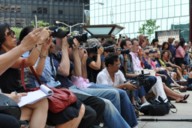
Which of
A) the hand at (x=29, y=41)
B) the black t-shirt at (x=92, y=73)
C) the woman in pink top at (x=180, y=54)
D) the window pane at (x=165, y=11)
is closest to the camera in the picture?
the hand at (x=29, y=41)

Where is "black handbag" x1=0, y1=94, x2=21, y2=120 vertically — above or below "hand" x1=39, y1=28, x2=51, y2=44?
below

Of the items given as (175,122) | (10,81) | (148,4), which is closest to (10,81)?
(10,81)

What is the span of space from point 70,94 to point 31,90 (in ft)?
1.34

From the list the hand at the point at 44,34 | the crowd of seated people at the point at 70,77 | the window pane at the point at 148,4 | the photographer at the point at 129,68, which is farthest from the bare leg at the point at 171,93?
the window pane at the point at 148,4

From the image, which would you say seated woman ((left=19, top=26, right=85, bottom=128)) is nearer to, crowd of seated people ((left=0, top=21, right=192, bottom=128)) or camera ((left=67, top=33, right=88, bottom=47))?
crowd of seated people ((left=0, top=21, right=192, bottom=128))

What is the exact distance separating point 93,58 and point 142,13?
65296mm

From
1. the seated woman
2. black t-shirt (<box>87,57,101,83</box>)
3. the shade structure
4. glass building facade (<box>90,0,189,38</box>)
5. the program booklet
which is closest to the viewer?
the program booklet

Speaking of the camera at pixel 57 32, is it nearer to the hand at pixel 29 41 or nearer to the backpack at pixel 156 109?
the hand at pixel 29 41

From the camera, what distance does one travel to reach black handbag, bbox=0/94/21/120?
3801 millimetres

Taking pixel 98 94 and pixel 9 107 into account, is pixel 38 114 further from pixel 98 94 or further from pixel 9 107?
pixel 98 94

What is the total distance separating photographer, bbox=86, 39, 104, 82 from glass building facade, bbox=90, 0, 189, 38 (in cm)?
5593

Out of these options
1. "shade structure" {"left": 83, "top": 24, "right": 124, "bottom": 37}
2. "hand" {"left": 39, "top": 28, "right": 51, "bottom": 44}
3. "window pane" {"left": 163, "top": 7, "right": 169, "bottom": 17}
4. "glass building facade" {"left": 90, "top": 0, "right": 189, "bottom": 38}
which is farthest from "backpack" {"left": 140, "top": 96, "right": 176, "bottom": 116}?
"window pane" {"left": 163, "top": 7, "right": 169, "bottom": 17}

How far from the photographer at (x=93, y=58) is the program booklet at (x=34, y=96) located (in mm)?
3092

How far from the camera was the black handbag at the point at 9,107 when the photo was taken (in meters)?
3.80
